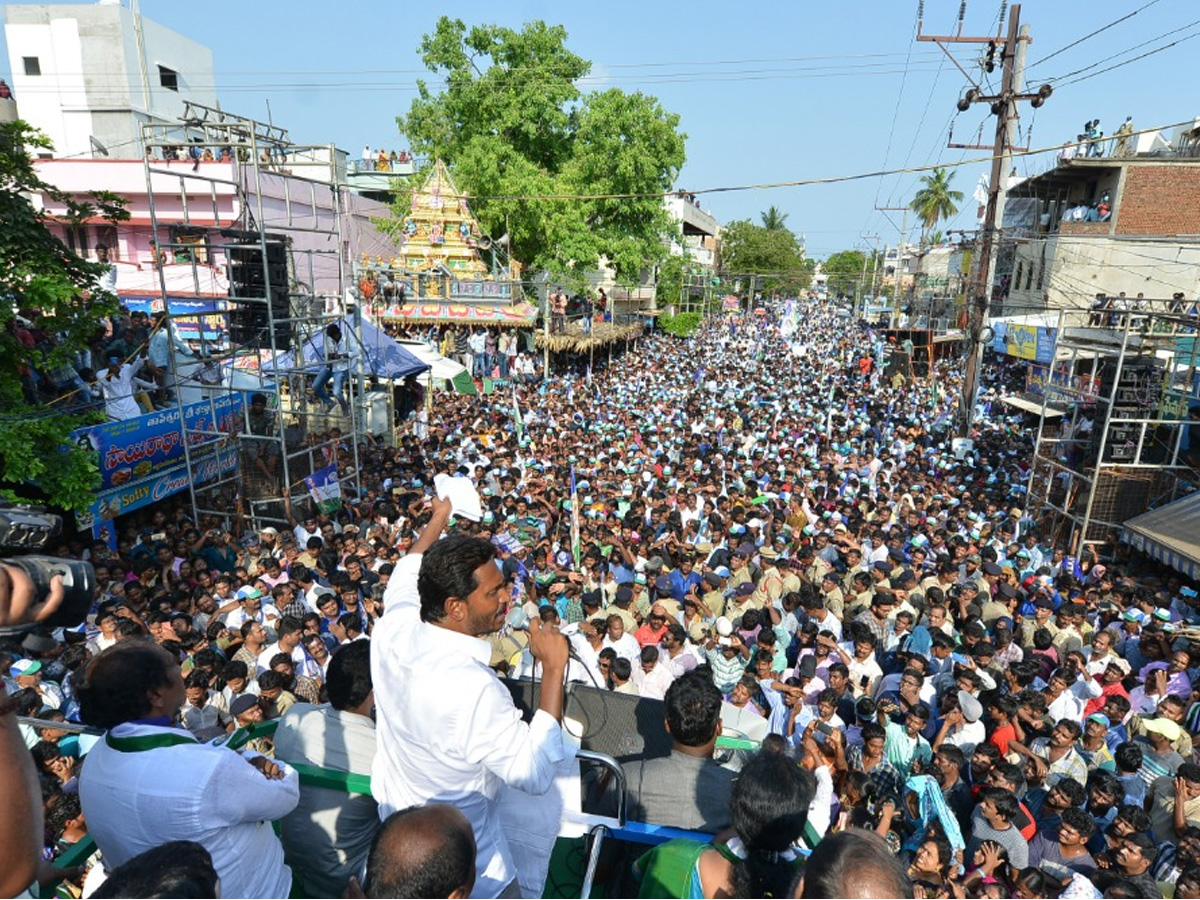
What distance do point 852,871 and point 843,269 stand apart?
306 feet

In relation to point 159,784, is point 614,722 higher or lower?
lower

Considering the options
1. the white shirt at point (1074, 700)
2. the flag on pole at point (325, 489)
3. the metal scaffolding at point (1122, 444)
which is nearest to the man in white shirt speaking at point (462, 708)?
the white shirt at point (1074, 700)

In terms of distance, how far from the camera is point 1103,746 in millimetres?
4742

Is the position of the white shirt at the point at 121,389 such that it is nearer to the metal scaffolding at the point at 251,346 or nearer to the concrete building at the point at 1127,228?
the metal scaffolding at the point at 251,346

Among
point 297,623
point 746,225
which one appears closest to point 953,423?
point 297,623

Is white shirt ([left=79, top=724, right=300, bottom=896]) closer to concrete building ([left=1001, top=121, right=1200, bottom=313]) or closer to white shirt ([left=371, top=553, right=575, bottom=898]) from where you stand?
white shirt ([left=371, top=553, right=575, bottom=898])

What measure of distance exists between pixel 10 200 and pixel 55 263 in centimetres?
64

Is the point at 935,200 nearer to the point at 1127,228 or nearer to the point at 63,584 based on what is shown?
the point at 1127,228

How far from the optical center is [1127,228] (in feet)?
76.8

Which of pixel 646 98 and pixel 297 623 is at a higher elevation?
pixel 646 98

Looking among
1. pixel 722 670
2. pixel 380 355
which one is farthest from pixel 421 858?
pixel 380 355

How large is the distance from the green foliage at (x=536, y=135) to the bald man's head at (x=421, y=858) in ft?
82.4

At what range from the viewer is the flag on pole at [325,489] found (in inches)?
384

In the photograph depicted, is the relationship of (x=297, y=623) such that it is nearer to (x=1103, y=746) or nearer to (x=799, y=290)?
(x=1103, y=746)
